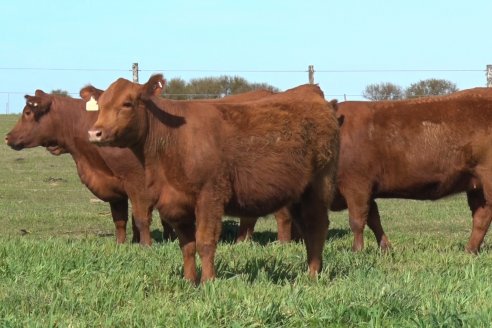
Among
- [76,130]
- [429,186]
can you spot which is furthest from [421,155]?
[76,130]

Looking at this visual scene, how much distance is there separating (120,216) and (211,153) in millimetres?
4740

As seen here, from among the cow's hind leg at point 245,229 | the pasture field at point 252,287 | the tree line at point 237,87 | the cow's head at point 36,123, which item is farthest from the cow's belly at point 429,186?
the tree line at point 237,87

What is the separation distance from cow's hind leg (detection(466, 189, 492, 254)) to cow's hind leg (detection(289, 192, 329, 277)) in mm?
2431

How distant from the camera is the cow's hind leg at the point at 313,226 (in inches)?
310

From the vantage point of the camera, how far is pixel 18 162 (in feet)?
86.9

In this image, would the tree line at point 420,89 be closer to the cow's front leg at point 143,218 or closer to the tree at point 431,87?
the tree at point 431,87

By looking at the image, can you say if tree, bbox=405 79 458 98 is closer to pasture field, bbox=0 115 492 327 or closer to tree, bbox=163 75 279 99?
tree, bbox=163 75 279 99

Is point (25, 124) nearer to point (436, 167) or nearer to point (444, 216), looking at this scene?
point (436, 167)

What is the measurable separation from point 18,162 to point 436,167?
61.4ft

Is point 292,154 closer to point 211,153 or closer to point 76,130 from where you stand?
point 211,153

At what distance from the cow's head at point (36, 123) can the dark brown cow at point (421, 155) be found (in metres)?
4.22

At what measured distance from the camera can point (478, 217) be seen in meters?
10.1

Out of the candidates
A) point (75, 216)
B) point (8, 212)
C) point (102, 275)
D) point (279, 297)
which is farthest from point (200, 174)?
point (8, 212)

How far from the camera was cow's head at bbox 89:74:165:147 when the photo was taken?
7.05 metres
